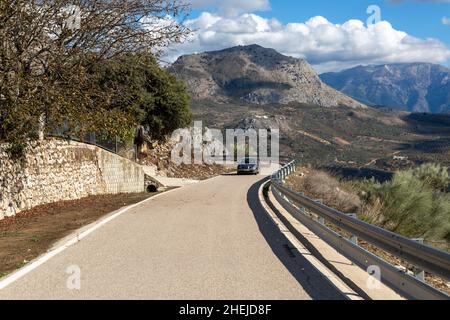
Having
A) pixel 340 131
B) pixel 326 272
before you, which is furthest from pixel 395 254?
pixel 340 131

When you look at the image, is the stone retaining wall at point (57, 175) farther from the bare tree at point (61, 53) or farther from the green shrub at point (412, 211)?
the green shrub at point (412, 211)

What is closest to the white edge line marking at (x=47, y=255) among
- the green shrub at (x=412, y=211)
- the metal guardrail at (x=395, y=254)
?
the metal guardrail at (x=395, y=254)

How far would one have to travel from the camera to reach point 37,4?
15023 millimetres

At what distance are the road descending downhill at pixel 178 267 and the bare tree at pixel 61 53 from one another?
13.2 ft

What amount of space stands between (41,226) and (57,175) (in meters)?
5.96

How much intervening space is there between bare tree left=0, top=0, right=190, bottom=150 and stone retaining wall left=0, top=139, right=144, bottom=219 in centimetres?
126

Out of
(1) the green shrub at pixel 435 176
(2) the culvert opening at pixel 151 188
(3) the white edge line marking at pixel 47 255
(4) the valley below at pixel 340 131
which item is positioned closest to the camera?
(3) the white edge line marking at pixel 47 255

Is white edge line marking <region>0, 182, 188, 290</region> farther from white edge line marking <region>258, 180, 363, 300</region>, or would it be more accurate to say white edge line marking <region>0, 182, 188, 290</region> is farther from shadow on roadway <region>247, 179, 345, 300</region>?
white edge line marking <region>258, 180, 363, 300</region>

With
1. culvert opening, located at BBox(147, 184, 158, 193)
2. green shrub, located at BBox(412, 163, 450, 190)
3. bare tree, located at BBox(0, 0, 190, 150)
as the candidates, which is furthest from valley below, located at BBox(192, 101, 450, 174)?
bare tree, located at BBox(0, 0, 190, 150)

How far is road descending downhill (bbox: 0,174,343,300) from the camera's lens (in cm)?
666

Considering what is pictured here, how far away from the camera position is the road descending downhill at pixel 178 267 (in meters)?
6.66

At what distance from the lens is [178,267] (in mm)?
8070
